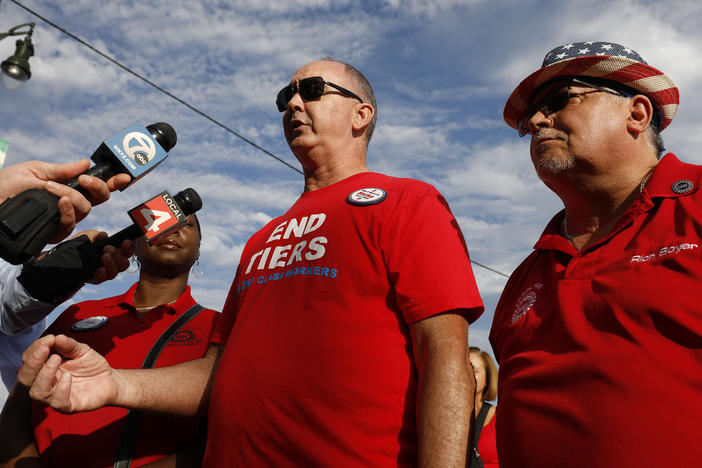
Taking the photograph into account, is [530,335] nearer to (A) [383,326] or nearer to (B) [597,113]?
(A) [383,326]

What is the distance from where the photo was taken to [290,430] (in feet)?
5.74

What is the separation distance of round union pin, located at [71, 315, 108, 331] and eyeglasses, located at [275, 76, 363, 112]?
141cm

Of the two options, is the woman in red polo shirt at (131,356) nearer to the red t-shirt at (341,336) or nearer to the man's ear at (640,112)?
the red t-shirt at (341,336)

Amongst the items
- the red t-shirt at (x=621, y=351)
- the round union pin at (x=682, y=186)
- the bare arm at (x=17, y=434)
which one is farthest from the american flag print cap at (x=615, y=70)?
the bare arm at (x=17, y=434)

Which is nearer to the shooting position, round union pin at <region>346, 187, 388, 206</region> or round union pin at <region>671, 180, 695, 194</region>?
round union pin at <region>671, 180, 695, 194</region>

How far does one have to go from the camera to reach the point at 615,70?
221cm

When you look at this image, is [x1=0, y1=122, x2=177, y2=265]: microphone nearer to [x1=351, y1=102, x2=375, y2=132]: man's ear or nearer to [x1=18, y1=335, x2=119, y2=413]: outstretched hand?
[x1=18, y1=335, x2=119, y2=413]: outstretched hand

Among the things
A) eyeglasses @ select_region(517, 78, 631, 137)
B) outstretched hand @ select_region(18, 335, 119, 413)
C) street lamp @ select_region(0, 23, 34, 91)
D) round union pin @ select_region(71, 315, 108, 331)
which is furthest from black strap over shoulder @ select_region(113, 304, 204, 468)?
street lamp @ select_region(0, 23, 34, 91)

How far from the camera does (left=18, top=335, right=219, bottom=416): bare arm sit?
5.93 ft

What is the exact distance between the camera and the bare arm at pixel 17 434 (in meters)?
2.58

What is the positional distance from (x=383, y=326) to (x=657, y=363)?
0.78 metres

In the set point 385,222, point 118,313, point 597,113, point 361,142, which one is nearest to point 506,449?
point 385,222

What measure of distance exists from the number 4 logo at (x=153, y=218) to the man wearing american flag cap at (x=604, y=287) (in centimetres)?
135

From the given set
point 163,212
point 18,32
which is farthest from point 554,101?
point 18,32
